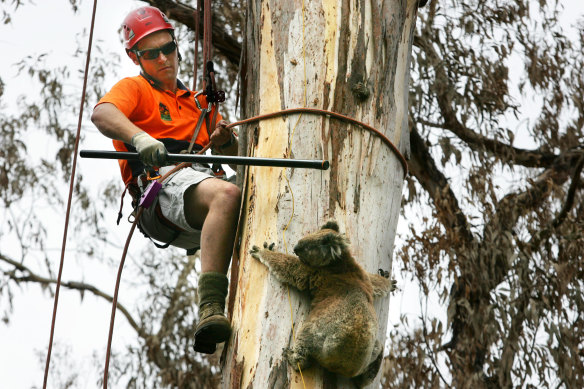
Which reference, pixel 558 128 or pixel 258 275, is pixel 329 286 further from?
pixel 558 128

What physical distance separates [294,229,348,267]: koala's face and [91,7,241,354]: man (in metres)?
0.46

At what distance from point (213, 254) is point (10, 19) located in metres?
6.99

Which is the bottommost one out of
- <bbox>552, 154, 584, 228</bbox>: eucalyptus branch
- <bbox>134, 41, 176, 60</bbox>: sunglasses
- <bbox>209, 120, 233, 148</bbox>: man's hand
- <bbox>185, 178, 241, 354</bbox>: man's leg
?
<bbox>185, 178, 241, 354</bbox>: man's leg

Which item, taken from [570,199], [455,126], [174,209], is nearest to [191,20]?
[455,126]

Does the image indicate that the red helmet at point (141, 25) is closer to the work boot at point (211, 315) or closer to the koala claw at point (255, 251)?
the work boot at point (211, 315)

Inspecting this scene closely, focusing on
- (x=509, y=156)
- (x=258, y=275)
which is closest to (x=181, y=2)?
(x=509, y=156)

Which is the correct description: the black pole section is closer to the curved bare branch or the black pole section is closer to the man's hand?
the man's hand

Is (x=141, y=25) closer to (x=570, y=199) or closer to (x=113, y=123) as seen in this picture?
(x=113, y=123)

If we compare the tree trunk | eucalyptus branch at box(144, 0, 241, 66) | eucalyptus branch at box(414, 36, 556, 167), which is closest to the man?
the tree trunk

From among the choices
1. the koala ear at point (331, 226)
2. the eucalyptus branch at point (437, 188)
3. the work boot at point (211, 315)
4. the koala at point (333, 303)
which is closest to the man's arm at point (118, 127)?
the work boot at point (211, 315)

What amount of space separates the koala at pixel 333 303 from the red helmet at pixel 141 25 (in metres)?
1.92

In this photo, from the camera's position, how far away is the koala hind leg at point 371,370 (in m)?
2.81

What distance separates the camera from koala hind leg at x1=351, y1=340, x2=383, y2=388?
281cm

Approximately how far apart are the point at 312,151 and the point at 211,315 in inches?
29.8
